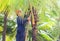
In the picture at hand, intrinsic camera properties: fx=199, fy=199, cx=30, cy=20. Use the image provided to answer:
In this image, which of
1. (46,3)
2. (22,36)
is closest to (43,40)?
(22,36)

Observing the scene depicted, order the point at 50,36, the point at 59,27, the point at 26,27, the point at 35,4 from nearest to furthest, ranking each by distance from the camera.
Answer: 1. the point at 35,4
2. the point at 26,27
3. the point at 59,27
4. the point at 50,36

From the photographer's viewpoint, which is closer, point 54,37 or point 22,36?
point 22,36

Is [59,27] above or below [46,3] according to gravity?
below

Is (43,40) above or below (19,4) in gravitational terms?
below

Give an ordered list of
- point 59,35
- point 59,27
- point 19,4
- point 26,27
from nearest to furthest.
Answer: point 19,4
point 26,27
point 59,27
point 59,35

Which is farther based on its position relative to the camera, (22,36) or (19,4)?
(22,36)

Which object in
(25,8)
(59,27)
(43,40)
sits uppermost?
(25,8)

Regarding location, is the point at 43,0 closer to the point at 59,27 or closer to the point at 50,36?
the point at 59,27

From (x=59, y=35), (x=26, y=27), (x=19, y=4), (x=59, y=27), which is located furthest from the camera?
(x=59, y=35)

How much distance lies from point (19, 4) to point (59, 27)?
2806 millimetres

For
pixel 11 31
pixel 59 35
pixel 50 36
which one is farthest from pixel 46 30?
pixel 11 31

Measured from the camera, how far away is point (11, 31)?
5395mm

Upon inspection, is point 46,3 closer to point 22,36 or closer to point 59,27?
point 22,36

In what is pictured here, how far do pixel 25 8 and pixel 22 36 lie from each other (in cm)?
148
